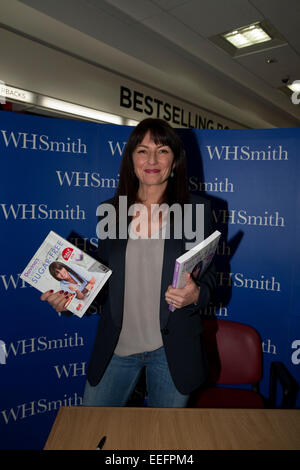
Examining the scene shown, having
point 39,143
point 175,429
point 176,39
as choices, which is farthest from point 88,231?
point 176,39

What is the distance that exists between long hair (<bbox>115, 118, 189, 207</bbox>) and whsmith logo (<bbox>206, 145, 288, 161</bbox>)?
0.90 m

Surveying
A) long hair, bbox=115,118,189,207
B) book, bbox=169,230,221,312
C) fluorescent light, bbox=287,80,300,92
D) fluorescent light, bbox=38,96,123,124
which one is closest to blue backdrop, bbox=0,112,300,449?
long hair, bbox=115,118,189,207

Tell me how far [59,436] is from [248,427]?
1.95 feet

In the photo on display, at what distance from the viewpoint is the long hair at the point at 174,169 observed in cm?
143

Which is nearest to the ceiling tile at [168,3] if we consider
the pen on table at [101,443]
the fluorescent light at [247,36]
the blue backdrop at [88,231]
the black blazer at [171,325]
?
the fluorescent light at [247,36]

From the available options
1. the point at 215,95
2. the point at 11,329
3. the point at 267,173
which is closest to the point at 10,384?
the point at 11,329

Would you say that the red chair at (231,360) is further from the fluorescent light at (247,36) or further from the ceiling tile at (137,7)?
the fluorescent light at (247,36)

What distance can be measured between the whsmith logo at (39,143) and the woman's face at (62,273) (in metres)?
1.05

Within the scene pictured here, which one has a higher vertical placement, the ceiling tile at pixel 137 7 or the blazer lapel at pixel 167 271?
the ceiling tile at pixel 137 7

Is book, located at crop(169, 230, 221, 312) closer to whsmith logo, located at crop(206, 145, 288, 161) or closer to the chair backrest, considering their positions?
the chair backrest

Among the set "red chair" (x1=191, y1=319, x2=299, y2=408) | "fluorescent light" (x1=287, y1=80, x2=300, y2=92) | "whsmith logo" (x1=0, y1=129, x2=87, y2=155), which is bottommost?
"red chair" (x1=191, y1=319, x2=299, y2=408)

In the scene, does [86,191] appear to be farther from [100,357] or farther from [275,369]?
[275,369]

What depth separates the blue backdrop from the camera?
2.06 meters

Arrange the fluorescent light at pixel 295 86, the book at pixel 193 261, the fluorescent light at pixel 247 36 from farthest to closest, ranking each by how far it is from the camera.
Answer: the fluorescent light at pixel 295 86 < the fluorescent light at pixel 247 36 < the book at pixel 193 261
